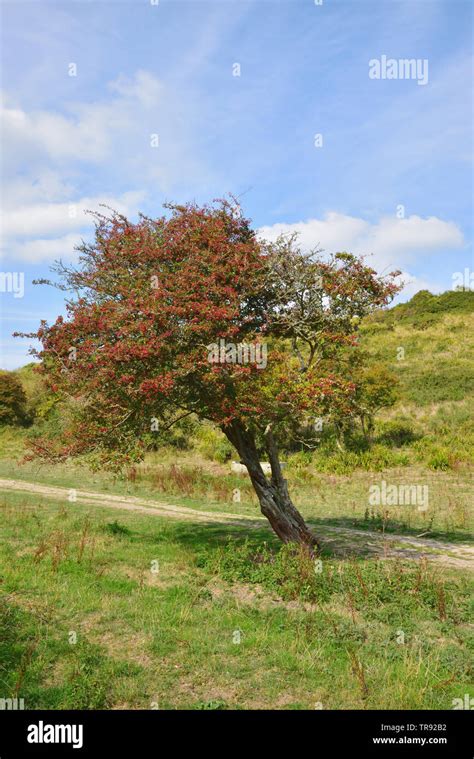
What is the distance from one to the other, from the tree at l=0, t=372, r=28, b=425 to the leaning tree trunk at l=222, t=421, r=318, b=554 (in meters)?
32.3

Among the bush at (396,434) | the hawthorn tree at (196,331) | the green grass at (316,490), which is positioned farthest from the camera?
the bush at (396,434)

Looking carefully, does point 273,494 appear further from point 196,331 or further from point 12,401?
point 12,401

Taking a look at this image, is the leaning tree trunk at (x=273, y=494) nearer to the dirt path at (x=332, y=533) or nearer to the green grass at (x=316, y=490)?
the dirt path at (x=332, y=533)

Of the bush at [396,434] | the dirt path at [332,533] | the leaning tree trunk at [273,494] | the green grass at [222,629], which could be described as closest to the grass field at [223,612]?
the green grass at [222,629]

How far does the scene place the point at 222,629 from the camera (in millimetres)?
7613

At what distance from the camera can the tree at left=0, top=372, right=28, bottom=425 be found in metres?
39.6

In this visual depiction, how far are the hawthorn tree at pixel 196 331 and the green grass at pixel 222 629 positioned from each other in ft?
6.82

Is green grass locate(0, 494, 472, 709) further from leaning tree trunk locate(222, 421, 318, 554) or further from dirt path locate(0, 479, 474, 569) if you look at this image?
dirt path locate(0, 479, 474, 569)

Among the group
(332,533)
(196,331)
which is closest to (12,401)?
(332,533)

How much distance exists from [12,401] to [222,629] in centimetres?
3646

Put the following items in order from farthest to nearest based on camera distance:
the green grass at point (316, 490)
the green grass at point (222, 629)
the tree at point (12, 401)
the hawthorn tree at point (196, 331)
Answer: the tree at point (12, 401) < the green grass at point (316, 490) < the hawthorn tree at point (196, 331) < the green grass at point (222, 629)

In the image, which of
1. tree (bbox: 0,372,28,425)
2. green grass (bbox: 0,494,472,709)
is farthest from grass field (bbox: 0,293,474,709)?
tree (bbox: 0,372,28,425)

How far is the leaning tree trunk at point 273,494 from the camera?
1155cm

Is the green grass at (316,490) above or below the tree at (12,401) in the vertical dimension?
below
